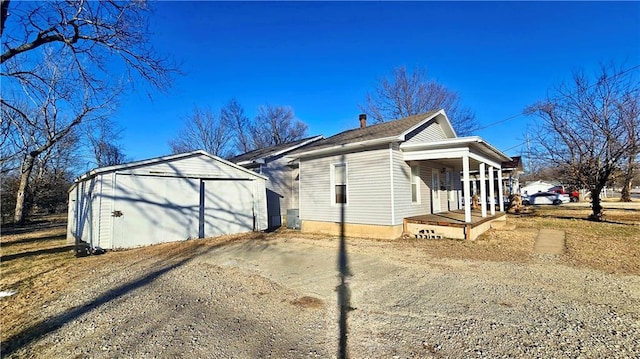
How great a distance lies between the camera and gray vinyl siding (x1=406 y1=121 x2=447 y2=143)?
11086 millimetres

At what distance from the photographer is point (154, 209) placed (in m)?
9.98

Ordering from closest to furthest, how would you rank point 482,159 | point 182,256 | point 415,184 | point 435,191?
point 182,256, point 482,159, point 415,184, point 435,191

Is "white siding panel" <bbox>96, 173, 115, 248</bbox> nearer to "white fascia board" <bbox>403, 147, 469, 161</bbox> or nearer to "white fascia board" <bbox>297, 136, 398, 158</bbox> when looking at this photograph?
"white fascia board" <bbox>297, 136, 398, 158</bbox>

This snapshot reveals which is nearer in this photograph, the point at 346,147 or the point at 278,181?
the point at 346,147

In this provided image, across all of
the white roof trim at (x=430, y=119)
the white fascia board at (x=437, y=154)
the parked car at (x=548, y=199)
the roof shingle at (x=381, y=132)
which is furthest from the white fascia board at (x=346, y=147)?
the parked car at (x=548, y=199)

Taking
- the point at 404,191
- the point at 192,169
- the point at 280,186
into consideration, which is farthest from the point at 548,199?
the point at 192,169

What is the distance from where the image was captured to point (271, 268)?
6.57 metres

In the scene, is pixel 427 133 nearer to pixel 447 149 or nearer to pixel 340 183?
pixel 447 149

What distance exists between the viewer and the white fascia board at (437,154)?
9394 mm

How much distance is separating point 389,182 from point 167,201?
23.8 ft

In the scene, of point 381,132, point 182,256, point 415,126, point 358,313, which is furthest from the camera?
point 381,132

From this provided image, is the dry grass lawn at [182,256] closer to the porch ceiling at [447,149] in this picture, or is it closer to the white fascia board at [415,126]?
the porch ceiling at [447,149]

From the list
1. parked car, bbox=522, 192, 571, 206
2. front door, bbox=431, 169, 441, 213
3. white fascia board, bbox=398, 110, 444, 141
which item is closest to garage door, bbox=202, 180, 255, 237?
white fascia board, bbox=398, 110, 444, 141

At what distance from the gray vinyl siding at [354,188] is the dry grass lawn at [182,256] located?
1086 mm
